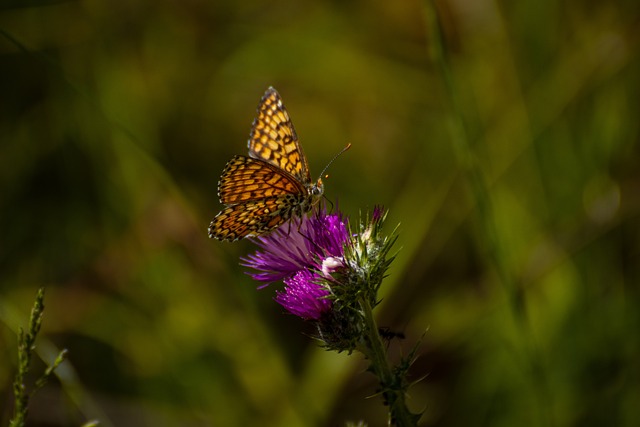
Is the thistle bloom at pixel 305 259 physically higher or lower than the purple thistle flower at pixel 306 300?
higher

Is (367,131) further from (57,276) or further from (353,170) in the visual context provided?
(57,276)

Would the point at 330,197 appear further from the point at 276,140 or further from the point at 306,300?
the point at 306,300

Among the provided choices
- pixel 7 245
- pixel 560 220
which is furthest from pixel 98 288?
pixel 560 220

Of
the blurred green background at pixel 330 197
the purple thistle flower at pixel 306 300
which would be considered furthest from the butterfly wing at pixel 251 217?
the blurred green background at pixel 330 197

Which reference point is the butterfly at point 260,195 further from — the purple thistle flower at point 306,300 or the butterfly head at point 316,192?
the purple thistle flower at point 306,300

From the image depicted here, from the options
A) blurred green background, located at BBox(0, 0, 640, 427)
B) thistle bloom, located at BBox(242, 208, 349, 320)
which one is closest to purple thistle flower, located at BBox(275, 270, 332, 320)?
thistle bloom, located at BBox(242, 208, 349, 320)
